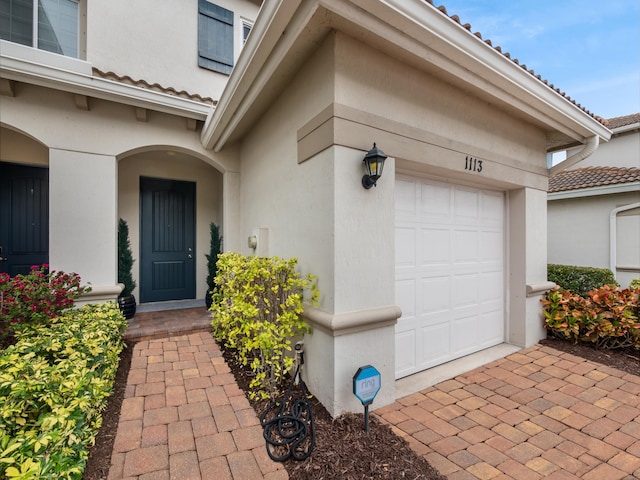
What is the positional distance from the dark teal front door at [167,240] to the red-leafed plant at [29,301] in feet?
8.41

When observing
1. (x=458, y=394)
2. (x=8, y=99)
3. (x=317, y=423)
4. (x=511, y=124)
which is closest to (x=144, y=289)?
(x=8, y=99)

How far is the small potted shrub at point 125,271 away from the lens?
5.06m

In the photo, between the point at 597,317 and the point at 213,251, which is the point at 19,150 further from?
the point at 597,317

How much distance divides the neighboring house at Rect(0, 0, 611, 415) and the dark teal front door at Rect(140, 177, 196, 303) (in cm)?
4

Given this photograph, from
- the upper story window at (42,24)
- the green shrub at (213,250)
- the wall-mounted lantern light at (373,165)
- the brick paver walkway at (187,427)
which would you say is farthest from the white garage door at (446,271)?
the upper story window at (42,24)

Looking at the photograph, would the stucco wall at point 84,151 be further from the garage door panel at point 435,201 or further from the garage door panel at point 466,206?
the garage door panel at point 466,206

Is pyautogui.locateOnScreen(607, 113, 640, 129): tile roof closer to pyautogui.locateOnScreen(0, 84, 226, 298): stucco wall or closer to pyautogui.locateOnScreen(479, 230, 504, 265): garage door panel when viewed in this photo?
pyautogui.locateOnScreen(479, 230, 504, 265): garage door panel

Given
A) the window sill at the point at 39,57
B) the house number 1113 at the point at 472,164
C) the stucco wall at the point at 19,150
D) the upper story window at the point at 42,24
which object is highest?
the upper story window at the point at 42,24

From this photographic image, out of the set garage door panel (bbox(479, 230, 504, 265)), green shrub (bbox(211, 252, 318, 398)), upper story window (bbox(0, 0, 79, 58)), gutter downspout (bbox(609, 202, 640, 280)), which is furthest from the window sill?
gutter downspout (bbox(609, 202, 640, 280))

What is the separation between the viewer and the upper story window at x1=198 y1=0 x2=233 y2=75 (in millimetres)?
6164

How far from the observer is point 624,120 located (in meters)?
10.8

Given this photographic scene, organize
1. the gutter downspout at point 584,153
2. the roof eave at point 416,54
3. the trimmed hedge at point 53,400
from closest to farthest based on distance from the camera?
the trimmed hedge at point 53,400
the roof eave at point 416,54
the gutter downspout at point 584,153

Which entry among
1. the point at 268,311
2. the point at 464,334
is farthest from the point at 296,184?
the point at 464,334

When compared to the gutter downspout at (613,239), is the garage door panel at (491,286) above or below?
below
